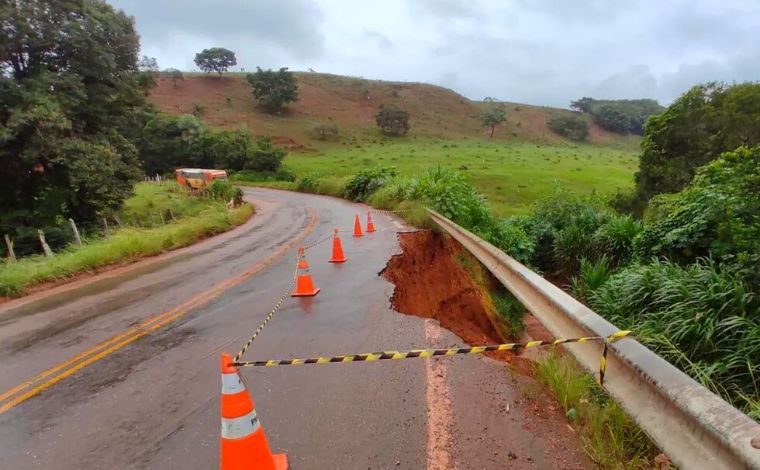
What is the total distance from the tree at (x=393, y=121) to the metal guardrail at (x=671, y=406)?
8180 cm

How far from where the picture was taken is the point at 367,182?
93.1ft

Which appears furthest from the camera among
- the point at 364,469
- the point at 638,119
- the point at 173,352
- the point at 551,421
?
the point at 638,119

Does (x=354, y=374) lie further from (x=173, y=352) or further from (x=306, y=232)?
(x=306, y=232)

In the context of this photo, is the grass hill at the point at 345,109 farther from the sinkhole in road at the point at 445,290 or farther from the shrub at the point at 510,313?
the shrub at the point at 510,313

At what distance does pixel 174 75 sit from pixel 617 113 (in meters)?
101

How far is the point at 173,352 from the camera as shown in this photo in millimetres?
5266

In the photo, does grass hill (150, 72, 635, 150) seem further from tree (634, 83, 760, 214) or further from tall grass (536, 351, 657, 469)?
tall grass (536, 351, 657, 469)

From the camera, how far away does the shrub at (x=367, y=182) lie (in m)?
27.3

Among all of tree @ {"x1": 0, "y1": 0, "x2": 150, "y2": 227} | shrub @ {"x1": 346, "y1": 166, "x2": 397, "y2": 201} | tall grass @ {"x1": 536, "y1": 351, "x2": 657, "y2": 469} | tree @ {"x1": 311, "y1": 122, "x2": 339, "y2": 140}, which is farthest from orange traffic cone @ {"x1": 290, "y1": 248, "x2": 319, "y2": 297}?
tree @ {"x1": 311, "y1": 122, "x2": 339, "y2": 140}

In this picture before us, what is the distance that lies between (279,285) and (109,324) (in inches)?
110

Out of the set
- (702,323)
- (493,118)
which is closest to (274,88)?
(493,118)

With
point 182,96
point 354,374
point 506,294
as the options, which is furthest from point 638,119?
point 354,374

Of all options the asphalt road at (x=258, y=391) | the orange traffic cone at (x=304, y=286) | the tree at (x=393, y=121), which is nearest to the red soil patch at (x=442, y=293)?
the asphalt road at (x=258, y=391)

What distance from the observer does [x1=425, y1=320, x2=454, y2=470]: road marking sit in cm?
296
